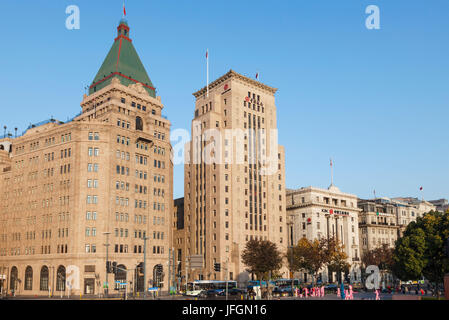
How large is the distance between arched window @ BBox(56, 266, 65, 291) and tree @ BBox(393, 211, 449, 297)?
225 ft

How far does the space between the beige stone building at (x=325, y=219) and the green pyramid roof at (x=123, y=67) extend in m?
65.0

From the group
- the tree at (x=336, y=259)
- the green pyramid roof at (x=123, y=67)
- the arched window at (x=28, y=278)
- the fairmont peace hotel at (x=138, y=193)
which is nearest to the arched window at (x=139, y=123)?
the fairmont peace hotel at (x=138, y=193)

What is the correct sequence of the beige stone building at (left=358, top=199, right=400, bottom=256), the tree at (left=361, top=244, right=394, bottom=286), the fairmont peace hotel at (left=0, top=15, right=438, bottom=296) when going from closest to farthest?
the fairmont peace hotel at (left=0, top=15, right=438, bottom=296) < the tree at (left=361, top=244, right=394, bottom=286) < the beige stone building at (left=358, top=199, right=400, bottom=256)

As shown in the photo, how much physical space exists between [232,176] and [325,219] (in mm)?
44883

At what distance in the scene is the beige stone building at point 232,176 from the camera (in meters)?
130

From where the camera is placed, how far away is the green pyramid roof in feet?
390

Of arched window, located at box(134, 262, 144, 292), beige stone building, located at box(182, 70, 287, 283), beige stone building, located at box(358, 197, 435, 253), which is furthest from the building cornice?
beige stone building, located at box(358, 197, 435, 253)

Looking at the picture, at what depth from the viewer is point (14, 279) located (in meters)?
109

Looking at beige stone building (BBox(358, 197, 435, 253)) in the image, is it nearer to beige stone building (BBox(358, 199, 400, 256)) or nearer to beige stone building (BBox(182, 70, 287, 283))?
beige stone building (BBox(358, 199, 400, 256))

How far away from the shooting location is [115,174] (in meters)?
106

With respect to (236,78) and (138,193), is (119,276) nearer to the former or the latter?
(138,193)
